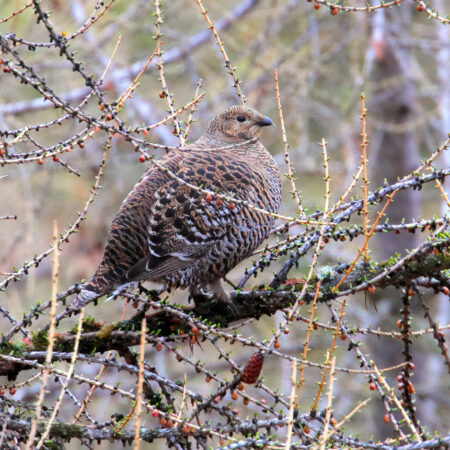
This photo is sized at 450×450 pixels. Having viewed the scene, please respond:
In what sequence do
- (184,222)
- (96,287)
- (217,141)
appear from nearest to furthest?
1. (96,287)
2. (184,222)
3. (217,141)

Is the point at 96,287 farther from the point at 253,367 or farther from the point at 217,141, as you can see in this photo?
the point at 217,141

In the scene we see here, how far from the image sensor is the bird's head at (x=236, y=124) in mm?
5523

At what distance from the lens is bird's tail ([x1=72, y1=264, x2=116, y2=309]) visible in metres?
3.83

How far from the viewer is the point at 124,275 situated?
4.25 metres

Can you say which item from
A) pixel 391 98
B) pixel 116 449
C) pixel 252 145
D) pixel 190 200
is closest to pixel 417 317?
pixel 391 98

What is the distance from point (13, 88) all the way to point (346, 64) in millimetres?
4542

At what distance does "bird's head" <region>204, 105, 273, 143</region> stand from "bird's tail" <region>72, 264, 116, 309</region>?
1773mm

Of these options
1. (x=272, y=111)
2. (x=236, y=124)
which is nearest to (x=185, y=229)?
(x=236, y=124)

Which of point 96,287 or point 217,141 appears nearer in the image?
point 96,287

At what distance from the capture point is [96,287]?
402cm

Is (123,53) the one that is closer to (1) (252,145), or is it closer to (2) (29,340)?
(1) (252,145)

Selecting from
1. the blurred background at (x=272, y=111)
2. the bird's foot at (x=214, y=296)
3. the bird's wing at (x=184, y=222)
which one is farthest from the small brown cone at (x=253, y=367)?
the blurred background at (x=272, y=111)

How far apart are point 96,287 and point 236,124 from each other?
2113 mm

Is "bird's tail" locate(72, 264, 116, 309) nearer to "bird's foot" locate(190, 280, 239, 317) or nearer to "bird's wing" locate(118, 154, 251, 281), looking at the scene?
"bird's wing" locate(118, 154, 251, 281)
